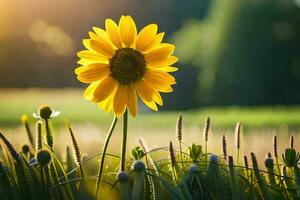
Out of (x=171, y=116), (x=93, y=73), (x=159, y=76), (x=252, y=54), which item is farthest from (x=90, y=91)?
(x=252, y=54)

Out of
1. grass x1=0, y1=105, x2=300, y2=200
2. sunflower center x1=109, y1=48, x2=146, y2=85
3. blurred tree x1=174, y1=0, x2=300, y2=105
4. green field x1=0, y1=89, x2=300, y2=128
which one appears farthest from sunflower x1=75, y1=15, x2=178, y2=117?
blurred tree x1=174, y1=0, x2=300, y2=105

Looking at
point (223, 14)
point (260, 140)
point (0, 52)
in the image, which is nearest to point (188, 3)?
point (0, 52)

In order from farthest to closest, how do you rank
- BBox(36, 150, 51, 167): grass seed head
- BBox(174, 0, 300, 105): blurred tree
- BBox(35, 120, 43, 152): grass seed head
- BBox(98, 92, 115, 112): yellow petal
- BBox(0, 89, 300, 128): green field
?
BBox(174, 0, 300, 105): blurred tree, BBox(0, 89, 300, 128): green field, BBox(98, 92, 115, 112): yellow petal, BBox(35, 120, 43, 152): grass seed head, BBox(36, 150, 51, 167): grass seed head

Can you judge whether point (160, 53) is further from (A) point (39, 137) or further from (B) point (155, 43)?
(A) point (39, 137)

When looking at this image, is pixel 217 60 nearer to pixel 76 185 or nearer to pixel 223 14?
pixel 223 14

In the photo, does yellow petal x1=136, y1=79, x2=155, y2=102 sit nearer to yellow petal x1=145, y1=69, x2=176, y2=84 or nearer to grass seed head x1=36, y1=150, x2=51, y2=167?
yellow petal x1=145, y1=69, x2=176, y2=84
